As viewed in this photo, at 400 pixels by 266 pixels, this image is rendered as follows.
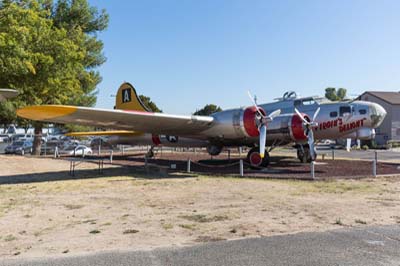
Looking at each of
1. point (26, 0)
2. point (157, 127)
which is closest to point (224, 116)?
point (157, 127)

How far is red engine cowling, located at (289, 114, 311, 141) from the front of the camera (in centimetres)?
1633

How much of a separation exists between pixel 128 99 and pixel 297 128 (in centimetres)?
1162

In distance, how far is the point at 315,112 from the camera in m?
17.6

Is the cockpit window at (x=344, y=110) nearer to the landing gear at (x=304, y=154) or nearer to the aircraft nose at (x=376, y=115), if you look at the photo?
the aircraft nose at (x=376, y=115)

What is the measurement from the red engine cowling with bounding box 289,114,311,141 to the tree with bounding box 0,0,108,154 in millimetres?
11871

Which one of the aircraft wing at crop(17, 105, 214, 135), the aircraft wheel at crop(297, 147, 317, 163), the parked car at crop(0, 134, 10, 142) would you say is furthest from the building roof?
the parked car at crop(0, 134, 10, 142)

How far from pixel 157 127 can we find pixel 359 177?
8.76 meters

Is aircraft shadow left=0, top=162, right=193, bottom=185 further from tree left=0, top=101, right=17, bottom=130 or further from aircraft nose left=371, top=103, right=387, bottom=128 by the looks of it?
tree left=0, top=101, right=17, bottom=130

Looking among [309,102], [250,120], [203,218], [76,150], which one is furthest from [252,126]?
[76,150]

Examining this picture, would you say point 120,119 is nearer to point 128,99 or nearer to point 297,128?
point 297,128

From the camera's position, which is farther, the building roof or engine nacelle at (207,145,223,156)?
the building roof

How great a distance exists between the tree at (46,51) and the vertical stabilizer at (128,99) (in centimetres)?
314

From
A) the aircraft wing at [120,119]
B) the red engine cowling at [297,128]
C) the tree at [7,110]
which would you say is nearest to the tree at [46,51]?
the tree at [7,110]

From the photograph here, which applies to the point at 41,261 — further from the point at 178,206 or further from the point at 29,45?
the point at 29,45
